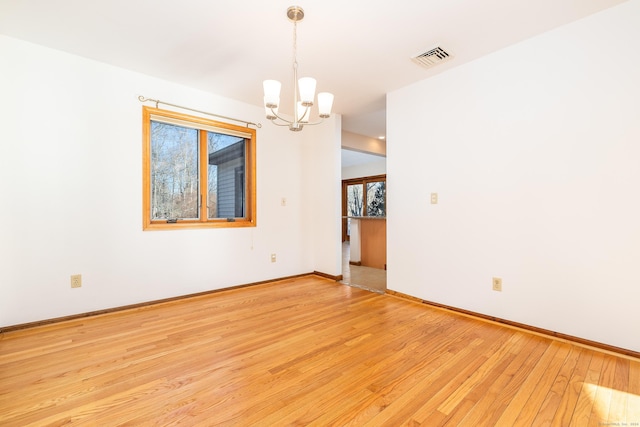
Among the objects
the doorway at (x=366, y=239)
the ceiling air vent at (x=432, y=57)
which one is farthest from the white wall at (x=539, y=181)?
the doorway at (x=366, y=239)

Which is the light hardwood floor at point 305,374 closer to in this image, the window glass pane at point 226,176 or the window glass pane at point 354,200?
the window glass pane at point 226,176

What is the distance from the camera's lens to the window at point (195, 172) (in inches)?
120

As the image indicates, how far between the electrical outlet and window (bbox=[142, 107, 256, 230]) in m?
0.69

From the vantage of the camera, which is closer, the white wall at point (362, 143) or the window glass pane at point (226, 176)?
the window glass pane at point (226, 176)

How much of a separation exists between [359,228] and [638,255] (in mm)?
3673

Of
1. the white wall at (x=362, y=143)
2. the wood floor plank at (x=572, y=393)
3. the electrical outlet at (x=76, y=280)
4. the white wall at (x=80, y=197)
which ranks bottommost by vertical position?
the wood floor plank at (x=572, y=393)

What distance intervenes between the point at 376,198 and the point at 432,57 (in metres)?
6.35

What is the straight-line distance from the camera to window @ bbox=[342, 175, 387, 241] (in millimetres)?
8617

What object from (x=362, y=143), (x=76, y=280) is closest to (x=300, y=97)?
(x=76, y=280)

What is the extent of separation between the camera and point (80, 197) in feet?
8.50

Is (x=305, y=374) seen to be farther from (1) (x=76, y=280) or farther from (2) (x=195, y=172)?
(2) (x=195, y=172)

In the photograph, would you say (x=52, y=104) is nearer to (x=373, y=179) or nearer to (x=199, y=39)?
(x=199, y=39)

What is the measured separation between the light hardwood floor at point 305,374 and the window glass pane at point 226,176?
1.45 meters

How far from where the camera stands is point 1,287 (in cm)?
227
